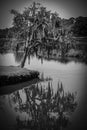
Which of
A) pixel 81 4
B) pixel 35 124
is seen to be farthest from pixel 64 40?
pixel 35 124

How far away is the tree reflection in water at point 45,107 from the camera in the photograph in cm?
298

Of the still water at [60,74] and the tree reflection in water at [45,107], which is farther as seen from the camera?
the still water at [60,74]

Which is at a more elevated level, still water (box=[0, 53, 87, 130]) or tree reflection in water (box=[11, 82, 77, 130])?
still water (box=[0, 53, 87, 130])

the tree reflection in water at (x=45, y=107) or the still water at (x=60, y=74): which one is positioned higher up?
the still water at (x=60, y=74)

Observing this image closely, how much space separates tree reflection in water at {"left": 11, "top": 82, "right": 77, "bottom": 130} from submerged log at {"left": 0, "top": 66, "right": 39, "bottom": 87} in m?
0.16

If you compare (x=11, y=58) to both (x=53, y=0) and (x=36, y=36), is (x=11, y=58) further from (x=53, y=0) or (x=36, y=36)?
(x=53, y=0)

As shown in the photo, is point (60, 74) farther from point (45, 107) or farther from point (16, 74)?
point (16, 74)

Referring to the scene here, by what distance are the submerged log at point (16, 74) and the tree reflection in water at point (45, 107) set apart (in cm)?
16

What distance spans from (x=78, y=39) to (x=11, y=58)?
1078 mm

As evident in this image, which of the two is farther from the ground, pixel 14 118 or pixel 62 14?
pixel 62 14

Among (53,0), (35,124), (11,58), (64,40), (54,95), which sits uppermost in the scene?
(53,0)

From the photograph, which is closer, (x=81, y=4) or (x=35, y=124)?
(x=35, y=124)

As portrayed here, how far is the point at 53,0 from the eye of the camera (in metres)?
3.29

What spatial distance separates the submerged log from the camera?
126 inches
